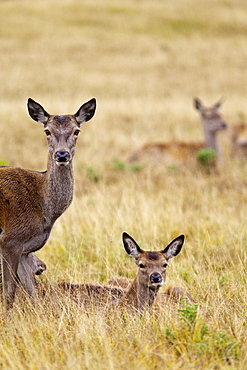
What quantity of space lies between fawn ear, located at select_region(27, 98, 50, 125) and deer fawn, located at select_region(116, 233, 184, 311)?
1.43 meters

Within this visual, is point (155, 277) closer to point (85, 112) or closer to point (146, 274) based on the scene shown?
point (146, 274)

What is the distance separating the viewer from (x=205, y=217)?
8.00 meters

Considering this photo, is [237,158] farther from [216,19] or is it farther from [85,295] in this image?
[216,19]

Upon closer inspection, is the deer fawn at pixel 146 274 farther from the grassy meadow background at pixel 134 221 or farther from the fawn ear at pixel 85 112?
the fawn ear at pixel 85 112

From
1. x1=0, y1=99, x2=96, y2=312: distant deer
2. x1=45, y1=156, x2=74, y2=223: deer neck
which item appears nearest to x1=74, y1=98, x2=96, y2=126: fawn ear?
x1=0, y1=99, x2=96, y2=312: distant deer

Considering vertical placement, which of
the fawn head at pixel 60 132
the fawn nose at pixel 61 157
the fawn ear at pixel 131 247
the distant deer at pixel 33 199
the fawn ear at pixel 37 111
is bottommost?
the fawn ear at pixel 131 247

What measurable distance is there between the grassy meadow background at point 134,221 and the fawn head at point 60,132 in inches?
54.3

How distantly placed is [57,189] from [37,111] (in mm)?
815

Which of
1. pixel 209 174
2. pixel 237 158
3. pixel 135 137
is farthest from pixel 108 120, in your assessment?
pixel 209 174

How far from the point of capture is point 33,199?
17.1ft

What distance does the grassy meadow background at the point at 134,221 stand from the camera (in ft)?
13.4

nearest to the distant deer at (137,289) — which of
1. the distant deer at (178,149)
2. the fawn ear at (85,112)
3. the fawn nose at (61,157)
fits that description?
the fawn nose at (61,157)

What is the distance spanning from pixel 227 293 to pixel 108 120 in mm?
12752

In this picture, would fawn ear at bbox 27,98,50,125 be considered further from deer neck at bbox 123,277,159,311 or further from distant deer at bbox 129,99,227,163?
distant deer at bbox 129,99,227,163
